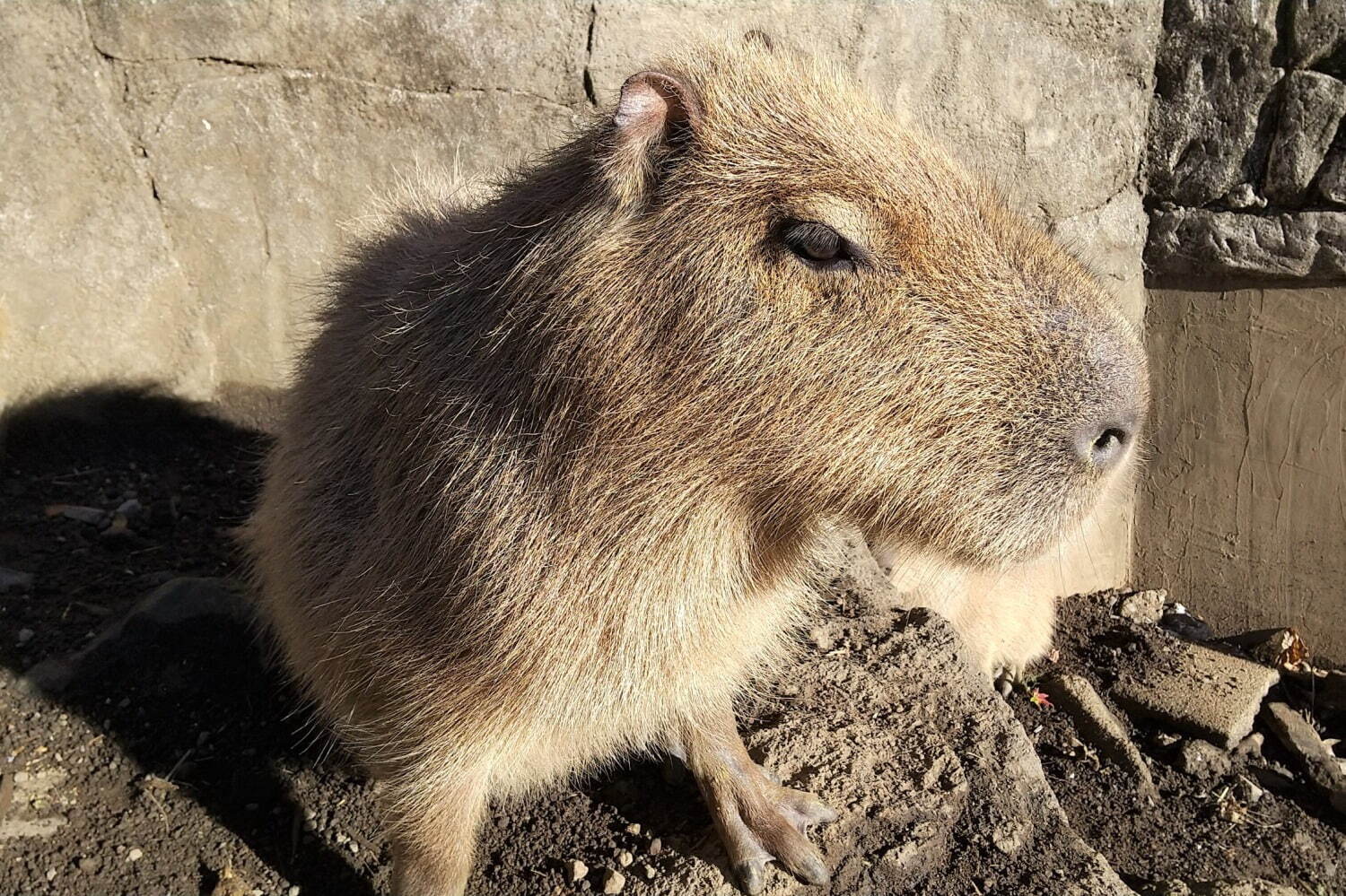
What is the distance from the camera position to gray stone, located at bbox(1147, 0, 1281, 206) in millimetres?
3275

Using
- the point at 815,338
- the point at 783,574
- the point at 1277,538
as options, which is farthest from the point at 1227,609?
the point at 815,338

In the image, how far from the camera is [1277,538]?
3.72 m

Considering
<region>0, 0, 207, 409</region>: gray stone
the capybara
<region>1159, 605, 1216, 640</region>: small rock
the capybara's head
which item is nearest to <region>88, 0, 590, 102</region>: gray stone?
<region>0, 0, 207, 409</region>: gray stone

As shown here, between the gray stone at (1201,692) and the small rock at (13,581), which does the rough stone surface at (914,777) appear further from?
the small rock at (13,581)

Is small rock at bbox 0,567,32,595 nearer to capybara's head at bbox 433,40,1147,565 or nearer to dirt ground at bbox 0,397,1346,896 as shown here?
dirt ground at bbox 0,397,1346,896

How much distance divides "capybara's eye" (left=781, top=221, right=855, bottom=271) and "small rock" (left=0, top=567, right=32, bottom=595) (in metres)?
2.14

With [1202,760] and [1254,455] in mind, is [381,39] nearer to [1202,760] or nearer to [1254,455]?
[1202,760]

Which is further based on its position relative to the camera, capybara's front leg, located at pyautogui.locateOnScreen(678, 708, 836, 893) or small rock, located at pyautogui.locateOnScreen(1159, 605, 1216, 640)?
small rock, located at pyautogui.locateOnScreen(1159, 605, 1216, 640)

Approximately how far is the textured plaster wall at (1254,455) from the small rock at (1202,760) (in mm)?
1033

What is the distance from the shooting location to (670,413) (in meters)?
1.49

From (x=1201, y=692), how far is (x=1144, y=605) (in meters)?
0.79

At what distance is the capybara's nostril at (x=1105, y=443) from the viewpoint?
1418 mm

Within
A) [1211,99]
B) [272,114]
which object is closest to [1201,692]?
[1211,99]

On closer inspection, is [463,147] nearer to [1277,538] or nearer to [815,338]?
[815,338]
